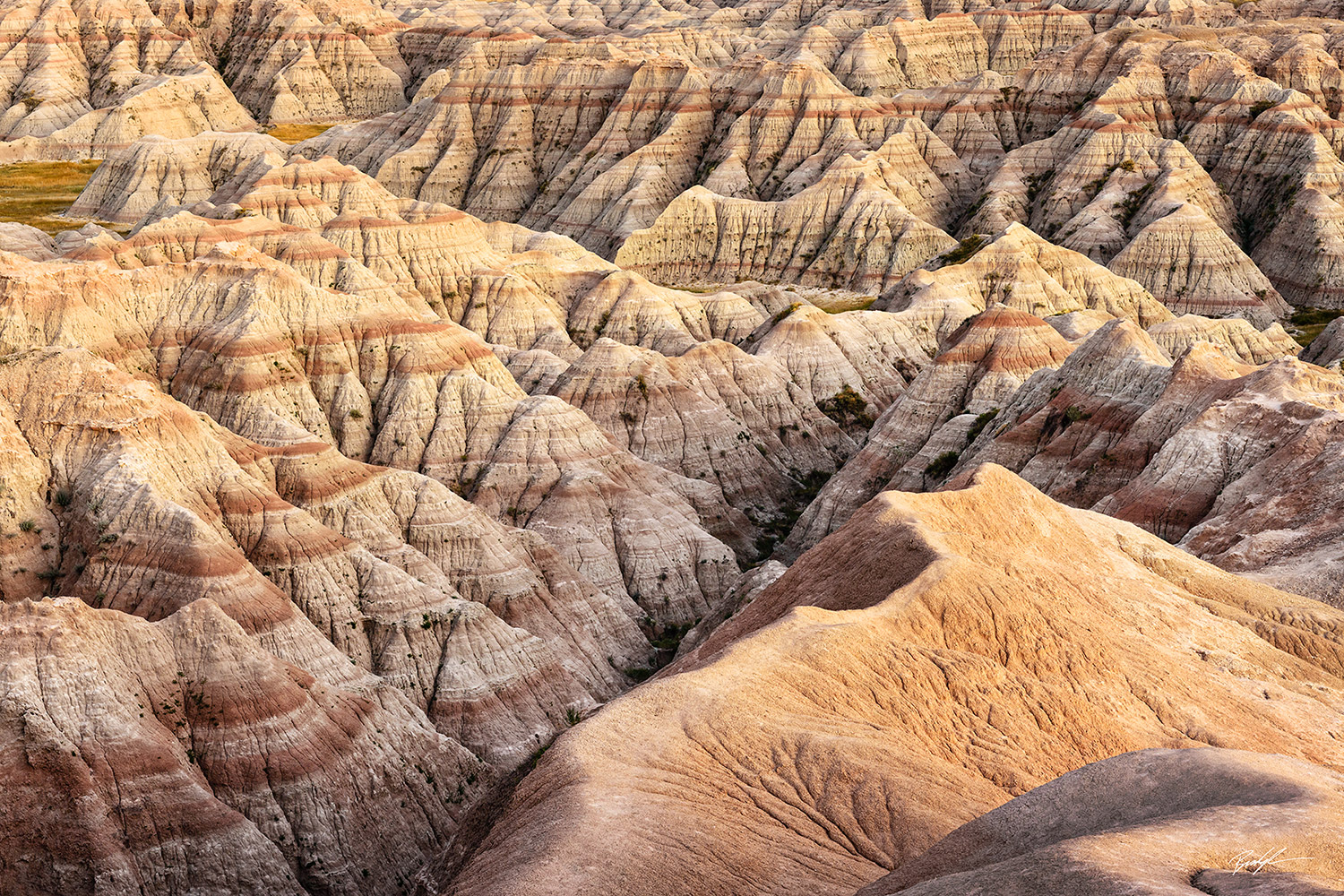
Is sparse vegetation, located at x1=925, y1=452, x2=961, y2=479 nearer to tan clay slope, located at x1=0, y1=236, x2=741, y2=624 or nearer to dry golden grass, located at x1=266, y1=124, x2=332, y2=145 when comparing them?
tan clay slope, located at x1=0, y1=236, x2=741, y2=624

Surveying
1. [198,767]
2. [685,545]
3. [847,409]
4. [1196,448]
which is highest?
[1196,448]

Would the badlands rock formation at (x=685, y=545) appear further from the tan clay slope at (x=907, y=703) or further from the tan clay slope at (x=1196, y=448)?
the tan clay slope at (x=1196, y=448)

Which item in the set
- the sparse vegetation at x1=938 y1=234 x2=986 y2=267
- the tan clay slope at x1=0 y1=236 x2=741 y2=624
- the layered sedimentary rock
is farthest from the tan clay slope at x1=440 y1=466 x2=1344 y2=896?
the sparse vegetation at x1=938 y1=234 x2=986 y2=267

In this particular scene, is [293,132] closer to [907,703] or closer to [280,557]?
[280,557]

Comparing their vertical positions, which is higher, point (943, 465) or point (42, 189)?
point (943, 465)

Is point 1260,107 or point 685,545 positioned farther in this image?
point 1260,107

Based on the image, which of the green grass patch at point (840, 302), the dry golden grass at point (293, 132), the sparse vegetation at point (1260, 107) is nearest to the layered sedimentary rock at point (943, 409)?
the green grass patch at point (840, 302)

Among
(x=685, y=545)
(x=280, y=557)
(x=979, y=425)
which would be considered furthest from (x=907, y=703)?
(x=979, y=425)
